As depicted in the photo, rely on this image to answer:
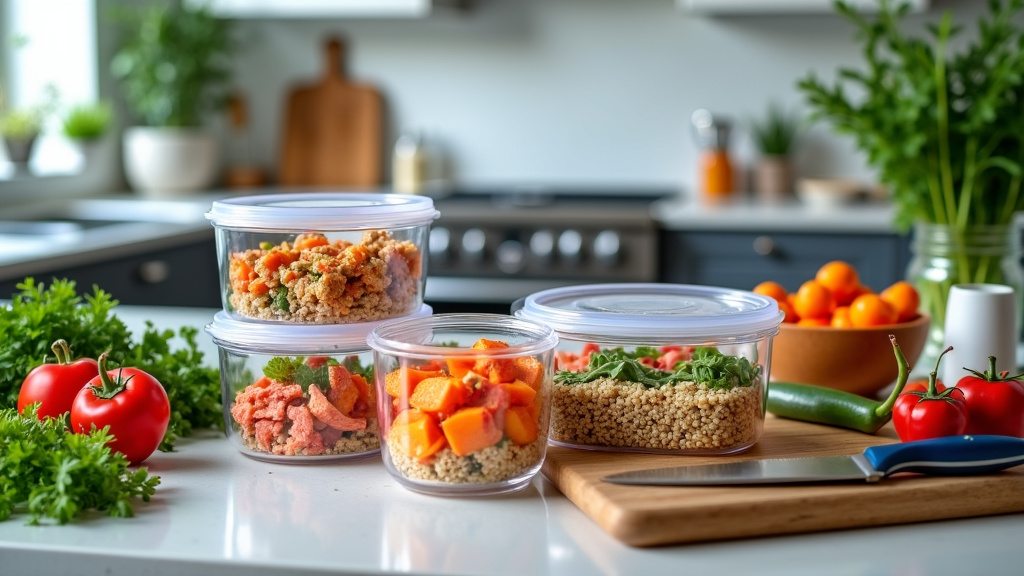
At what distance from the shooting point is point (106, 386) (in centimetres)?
109

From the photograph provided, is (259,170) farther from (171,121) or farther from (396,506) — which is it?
(396,506)

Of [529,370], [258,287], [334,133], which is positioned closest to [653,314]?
[529,370]

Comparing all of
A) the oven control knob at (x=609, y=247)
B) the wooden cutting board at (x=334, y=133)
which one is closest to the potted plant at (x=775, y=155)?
the oven control knob at (x=609, y=247)

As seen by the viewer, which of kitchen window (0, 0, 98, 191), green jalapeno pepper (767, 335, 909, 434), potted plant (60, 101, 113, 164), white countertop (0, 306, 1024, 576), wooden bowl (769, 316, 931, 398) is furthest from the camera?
potted plant (60, 101, 113, 164)

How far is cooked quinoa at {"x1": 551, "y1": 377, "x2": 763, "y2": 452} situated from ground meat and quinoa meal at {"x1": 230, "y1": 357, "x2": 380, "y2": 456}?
21 centimetres

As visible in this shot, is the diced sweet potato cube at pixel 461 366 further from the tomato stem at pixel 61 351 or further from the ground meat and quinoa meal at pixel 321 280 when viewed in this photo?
the tomato stem at pixel 61 351

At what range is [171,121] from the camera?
12.3ft

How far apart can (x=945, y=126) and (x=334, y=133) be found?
2.84 m

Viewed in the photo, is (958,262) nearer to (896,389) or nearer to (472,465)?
(896,389)

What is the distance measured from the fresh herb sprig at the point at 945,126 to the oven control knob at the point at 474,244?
1682mm

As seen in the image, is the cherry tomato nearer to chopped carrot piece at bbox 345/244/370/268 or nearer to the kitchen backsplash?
chopped carrot piece at bbox 345/244/370/268

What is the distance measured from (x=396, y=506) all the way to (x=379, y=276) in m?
0.27

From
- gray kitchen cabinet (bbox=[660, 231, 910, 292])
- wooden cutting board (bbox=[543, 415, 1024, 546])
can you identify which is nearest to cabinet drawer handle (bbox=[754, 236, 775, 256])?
gray kitchen cabinet (bbox=[660, 231, 910, 292])

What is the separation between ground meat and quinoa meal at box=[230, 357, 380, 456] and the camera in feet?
3.66
